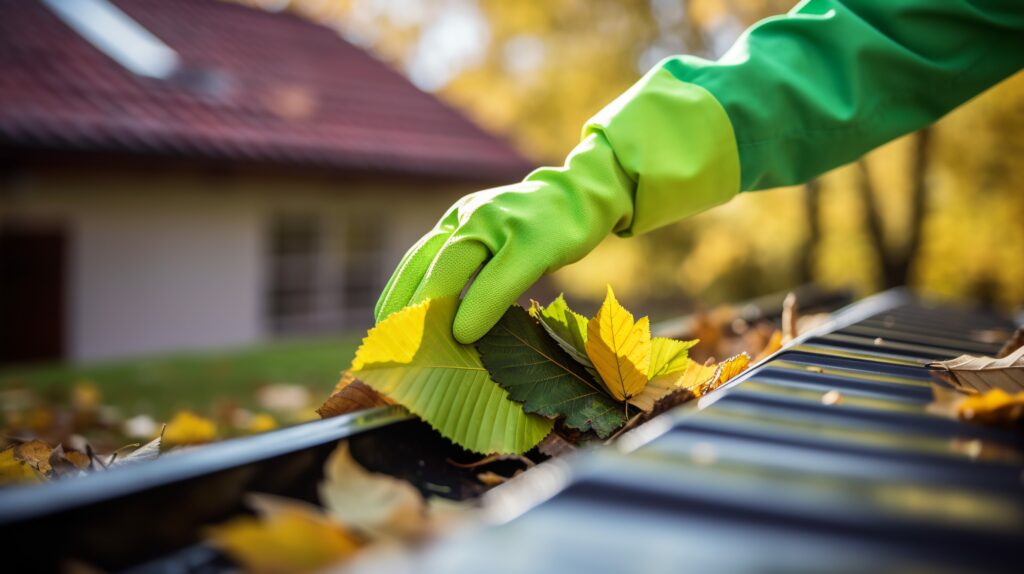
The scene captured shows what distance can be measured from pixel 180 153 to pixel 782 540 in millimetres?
7554

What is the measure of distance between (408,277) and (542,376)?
0.30 m

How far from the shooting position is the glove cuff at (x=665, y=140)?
1409 mm

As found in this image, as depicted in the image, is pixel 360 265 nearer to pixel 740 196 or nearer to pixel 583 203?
pixel 740 196

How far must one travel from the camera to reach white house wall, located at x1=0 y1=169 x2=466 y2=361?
7.45 meters

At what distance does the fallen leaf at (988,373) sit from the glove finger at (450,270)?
0.67m

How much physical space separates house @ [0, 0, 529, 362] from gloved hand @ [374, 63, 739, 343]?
6155mm

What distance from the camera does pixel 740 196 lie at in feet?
46.9

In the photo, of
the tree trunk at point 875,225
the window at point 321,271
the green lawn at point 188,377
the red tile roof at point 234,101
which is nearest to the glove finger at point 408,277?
the green lawn at point 188,377

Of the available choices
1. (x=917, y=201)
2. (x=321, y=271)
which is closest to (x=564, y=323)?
(x=321, y=271)

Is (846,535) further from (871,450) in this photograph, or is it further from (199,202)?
(199,202)

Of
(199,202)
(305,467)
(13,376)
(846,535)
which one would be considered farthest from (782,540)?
(199,202)

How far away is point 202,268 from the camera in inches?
338

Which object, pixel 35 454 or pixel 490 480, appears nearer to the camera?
pixel 490 480

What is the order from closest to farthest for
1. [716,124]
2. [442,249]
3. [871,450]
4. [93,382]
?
[871,450]
[442,249]
[716,124]
[93,382]
